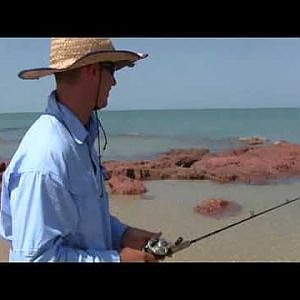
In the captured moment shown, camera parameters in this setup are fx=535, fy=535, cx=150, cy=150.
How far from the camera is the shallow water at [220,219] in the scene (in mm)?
5297

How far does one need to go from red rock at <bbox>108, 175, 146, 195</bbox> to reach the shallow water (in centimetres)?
16

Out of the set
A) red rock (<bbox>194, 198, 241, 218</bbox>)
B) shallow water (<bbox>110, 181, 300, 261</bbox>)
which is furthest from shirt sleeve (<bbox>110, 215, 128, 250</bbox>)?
red rock (<bbox>194, 198, 241, 218</bbox>)

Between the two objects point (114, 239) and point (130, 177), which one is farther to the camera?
point (130, 177)

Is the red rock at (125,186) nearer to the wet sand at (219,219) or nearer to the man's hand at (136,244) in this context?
the wet sand at (219,219)

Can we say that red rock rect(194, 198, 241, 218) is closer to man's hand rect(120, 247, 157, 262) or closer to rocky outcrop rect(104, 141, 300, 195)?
rocky outcrop rect(104, 141, 300, 195)

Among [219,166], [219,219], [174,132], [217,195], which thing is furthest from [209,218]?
[174,132]

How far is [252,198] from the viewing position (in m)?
7.99

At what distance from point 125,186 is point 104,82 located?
262 inches

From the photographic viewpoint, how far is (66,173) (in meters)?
1.34

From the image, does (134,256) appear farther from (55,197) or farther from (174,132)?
(174,132)

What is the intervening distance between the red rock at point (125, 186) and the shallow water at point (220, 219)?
0.16 metres

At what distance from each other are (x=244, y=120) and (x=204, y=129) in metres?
3.49
